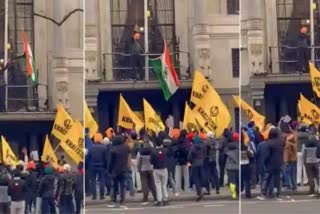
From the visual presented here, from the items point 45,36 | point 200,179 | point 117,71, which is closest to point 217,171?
point 200,179

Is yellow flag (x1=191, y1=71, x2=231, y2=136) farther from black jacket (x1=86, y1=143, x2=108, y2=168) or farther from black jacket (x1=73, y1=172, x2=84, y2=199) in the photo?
black jacket (x1=73, y1=172, x2=84, y2=199)

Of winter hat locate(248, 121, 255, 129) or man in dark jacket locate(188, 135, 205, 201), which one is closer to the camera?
winter hat locate(248, 121, 255, 129)

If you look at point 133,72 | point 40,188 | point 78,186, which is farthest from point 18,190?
point 133,72

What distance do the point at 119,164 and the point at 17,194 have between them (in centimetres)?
67

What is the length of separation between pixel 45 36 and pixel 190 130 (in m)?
1.16

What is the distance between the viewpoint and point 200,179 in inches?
319

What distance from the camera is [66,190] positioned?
766 centimetres

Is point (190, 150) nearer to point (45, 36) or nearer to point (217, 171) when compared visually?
point (217, 171)

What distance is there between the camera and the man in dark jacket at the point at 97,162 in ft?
25.1

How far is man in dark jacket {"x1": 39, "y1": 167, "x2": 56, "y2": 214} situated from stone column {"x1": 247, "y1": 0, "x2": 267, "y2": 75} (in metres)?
1.36

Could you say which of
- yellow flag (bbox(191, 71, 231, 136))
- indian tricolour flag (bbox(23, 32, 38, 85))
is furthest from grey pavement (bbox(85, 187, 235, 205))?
indian tricolour flag (bbox(23, 32, 38, 85))

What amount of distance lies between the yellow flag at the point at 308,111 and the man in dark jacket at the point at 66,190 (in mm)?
1463

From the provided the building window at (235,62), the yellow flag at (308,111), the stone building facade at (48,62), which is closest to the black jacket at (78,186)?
the stone building facade at (48,62)

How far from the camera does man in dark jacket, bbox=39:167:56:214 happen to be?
7.74 metres
